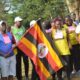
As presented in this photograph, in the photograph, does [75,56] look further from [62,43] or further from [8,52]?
[8,52]

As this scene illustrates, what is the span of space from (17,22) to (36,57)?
1.38 metres

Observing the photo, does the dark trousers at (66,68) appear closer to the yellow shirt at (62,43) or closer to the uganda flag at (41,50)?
the yellow shirt at (62,43)

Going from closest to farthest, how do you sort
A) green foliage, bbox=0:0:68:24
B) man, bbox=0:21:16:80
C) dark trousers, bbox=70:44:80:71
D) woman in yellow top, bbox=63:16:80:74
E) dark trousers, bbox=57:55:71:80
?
man, bbox=0:21:16:80 < dark trousers, bbox=57:55:71:80 < woman in yellow top, bbox=63:16:80:74 < dark trousers, bbox=70:44:80:71 < green foliage, bbox=0:0:68:24

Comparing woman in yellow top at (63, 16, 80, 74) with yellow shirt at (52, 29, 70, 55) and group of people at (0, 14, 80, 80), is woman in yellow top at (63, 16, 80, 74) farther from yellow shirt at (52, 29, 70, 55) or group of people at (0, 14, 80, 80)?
yellow shirt at (52, 29, 70, 55)

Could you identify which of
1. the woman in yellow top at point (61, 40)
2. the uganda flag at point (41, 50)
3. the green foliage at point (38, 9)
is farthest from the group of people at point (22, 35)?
the green foliage at point (38, 9)

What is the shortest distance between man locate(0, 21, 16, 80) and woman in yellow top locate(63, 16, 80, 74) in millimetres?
1574

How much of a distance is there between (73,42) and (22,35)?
1.49m

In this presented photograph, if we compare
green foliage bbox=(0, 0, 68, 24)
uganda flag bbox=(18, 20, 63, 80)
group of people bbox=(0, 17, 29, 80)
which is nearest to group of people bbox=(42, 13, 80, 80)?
uganda flag bbox=(18, 20, 63, 80)

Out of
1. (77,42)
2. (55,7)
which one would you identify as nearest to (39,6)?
(55,7)

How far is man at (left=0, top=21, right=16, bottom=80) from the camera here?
9.67m

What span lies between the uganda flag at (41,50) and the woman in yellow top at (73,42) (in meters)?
0.82

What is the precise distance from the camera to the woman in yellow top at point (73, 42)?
35.5 ft

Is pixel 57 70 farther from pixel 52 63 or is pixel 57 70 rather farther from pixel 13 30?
pixel 13 30

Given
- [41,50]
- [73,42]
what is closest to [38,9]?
[73,42]
